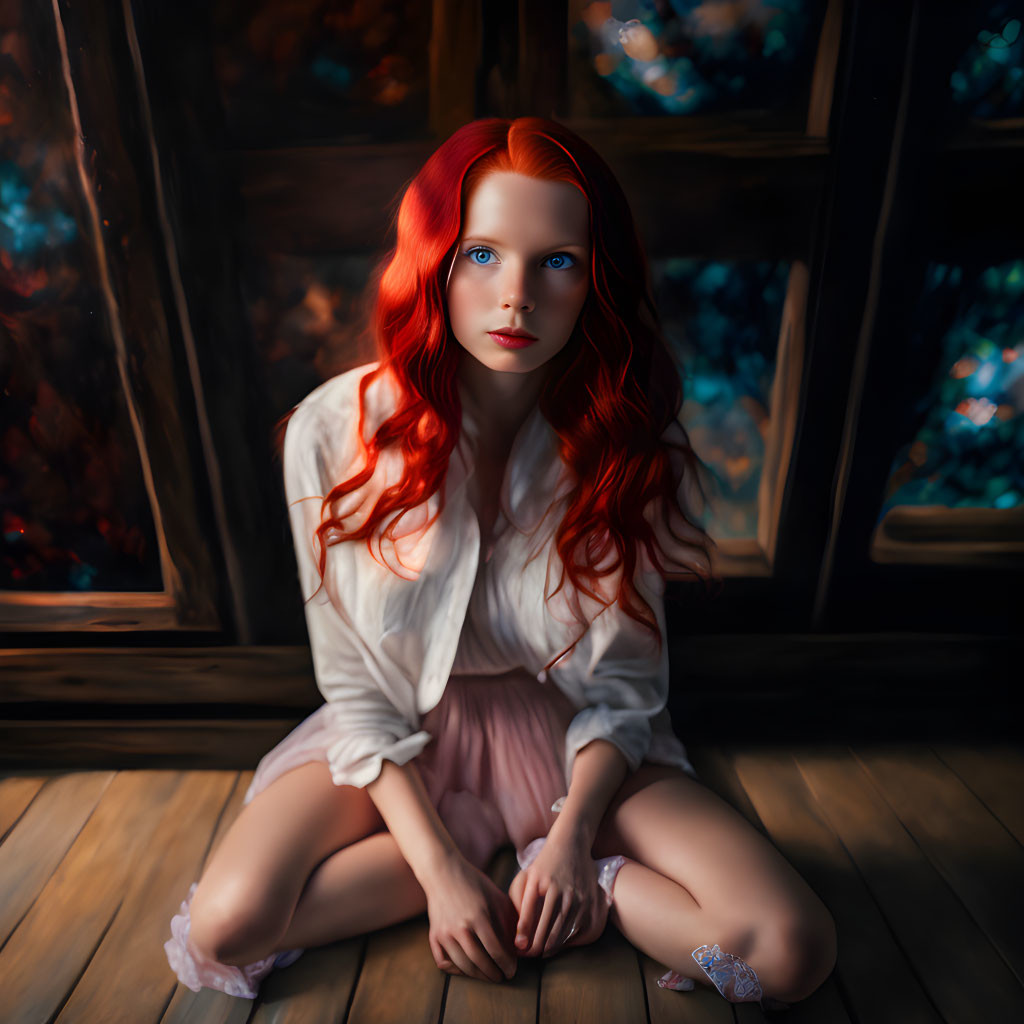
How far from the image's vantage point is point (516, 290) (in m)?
0.87

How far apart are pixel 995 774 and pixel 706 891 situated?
2.45 ft

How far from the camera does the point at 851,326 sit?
46.8 inches

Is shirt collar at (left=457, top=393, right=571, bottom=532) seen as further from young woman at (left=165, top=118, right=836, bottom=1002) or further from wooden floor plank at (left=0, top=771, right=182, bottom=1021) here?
wooden floor plank at (left=0, top=771, right=182, bottom=1021)

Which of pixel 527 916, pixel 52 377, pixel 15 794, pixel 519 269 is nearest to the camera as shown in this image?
pixel 519 269

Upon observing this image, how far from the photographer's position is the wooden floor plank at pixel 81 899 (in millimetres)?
1029

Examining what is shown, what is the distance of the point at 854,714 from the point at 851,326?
0.70 metres

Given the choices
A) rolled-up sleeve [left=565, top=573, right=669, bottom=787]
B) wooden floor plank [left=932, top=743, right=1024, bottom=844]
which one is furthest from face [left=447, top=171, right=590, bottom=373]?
wooden floor plank [left=932, top=743, right=1024, bottom=844]

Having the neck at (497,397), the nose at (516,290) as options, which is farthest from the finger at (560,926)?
the nose at (516,290)

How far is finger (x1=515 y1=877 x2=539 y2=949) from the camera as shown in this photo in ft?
3.19

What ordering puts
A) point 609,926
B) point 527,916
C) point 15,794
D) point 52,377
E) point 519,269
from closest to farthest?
point 519,269 < point 527,916 < point 609,926 < point 52,377 < point 15,794

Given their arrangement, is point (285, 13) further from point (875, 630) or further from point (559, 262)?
point (875, 630)

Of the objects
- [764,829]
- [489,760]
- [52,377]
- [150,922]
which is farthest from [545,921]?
[52,377]

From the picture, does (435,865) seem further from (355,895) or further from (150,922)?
(150,922)

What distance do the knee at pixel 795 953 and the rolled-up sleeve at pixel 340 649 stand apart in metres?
0.48
